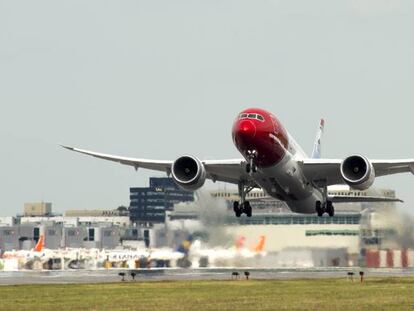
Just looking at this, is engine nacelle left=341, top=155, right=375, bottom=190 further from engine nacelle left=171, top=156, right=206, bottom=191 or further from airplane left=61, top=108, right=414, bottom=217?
engine nacelle left=171, top=156, right=206, bottom=191

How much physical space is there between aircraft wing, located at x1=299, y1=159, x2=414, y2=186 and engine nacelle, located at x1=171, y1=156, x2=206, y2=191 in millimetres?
5304

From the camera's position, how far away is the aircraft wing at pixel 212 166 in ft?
183

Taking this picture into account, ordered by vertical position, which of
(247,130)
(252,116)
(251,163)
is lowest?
(251,163)

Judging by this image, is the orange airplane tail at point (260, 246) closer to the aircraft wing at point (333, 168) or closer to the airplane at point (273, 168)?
the airplane at point (273, 168)

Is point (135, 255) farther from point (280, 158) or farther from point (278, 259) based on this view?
point (280, 158)

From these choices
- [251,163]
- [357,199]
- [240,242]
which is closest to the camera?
[251,163]

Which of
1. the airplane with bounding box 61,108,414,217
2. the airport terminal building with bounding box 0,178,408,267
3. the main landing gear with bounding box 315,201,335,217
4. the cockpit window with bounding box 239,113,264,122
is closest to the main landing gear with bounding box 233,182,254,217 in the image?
the airplane with bounding box 61,108,414,217

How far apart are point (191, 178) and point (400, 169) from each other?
12596mm

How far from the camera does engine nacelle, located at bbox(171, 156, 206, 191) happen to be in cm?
5516

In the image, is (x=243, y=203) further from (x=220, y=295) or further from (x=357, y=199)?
(x=357, y=199)

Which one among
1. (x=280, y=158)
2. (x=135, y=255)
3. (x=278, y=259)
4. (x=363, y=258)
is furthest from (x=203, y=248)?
(x=135, y=255)

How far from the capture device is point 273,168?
53.1m

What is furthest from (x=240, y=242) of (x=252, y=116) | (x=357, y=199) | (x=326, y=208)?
(x=252, y=116)

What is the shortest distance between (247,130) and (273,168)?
11.5 feet
